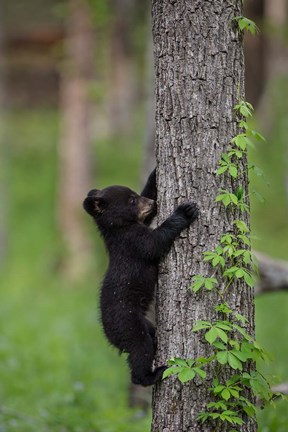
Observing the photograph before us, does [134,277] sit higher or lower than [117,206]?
lower

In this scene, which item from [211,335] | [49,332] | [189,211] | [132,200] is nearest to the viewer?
[211,335]

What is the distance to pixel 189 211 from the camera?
4988 mm

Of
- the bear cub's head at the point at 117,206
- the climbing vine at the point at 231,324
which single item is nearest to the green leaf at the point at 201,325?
the climbing vine at the point at 231,324

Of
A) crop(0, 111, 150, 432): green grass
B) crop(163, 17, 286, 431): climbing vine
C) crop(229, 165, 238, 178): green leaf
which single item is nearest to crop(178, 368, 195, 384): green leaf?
crop(163, 17, 286, 431): climbing vine

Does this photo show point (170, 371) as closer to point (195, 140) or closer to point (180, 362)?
point (180, 362)

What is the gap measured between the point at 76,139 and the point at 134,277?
13.9m

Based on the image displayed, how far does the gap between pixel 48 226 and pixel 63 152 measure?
136 inches

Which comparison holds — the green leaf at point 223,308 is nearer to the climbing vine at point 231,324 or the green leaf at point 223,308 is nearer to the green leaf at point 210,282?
the climbing vine at point 231,324

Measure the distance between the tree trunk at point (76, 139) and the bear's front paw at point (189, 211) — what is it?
42.4 feet

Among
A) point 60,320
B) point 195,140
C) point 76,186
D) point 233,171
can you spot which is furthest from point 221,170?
point 76,186

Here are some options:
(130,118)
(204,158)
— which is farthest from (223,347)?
(130,118)

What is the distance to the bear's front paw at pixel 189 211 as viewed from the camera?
16.4 ft

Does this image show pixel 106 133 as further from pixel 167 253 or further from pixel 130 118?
pixel 167 253

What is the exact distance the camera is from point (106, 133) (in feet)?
99.6
